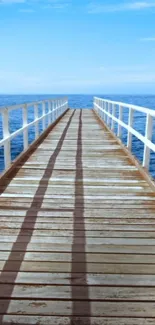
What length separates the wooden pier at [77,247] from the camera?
7.43ft

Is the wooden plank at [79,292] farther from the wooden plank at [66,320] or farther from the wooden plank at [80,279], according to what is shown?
the wooden plank at [66,320]

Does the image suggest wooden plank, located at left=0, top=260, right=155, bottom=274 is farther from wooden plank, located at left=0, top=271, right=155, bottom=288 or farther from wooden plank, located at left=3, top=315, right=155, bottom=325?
wooden plank, located at left=3, top=315, right=155, bottom=325

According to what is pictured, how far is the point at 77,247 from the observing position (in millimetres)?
3092

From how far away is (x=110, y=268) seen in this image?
9.01ft

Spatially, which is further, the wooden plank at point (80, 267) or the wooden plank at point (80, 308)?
the wooden plank at point (80, 267)

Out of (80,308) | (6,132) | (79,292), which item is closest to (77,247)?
(79,292)

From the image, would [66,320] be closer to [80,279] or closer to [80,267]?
[80,279]

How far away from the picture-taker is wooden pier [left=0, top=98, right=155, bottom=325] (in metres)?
2.27

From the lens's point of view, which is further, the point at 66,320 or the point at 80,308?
the point at 80,308

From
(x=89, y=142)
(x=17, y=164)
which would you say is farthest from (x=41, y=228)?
(x=89, y=142)

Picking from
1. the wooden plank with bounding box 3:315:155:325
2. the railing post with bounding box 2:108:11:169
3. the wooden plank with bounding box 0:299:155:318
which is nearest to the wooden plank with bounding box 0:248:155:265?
the wooden plank with bounding box 0:299:155:318

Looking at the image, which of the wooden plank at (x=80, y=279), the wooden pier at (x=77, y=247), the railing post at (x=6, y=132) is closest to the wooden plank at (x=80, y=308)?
the wooden pier at (x=77, y=247)

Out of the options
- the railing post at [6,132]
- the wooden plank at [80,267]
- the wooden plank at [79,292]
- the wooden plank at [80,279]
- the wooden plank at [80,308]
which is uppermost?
the railing post at [6,132]

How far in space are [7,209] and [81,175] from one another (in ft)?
6.43
